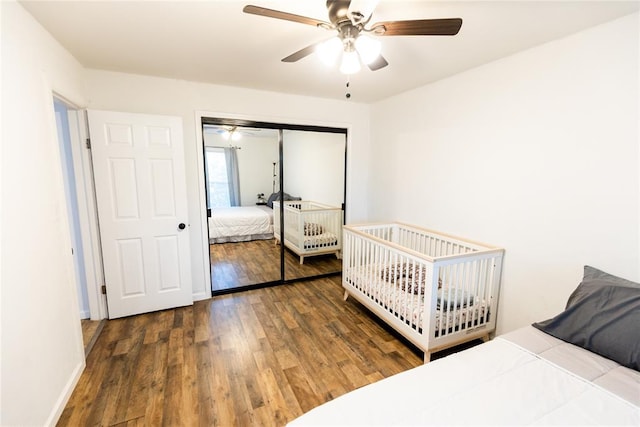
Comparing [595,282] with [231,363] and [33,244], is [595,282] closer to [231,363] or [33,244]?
[231,363]

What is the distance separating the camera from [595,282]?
153cm

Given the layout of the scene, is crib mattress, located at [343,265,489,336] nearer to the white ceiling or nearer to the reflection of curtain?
the white ceiling

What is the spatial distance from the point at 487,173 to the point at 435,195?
583 millimetres

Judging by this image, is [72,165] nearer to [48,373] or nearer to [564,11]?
[48,373]

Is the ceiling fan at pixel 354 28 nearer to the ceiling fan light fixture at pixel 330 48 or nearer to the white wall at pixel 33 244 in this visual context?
the ceiling fan light fixture at pixel 330 48

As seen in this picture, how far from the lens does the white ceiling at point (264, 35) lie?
61.4 inches

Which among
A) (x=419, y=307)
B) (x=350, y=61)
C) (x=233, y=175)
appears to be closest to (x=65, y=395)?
(x=419, y=307)

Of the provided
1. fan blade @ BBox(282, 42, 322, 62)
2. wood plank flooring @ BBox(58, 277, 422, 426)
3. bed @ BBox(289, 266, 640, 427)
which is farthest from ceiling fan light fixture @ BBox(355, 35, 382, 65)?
wood plank flooring @ BBox(58, 277, 422, 426)

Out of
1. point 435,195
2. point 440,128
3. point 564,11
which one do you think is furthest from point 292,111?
point 564,11

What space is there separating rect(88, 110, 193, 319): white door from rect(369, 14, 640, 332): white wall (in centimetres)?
260

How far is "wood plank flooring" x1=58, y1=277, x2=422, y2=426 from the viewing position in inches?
67.4

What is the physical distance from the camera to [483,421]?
989mm

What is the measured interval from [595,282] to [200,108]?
344cm

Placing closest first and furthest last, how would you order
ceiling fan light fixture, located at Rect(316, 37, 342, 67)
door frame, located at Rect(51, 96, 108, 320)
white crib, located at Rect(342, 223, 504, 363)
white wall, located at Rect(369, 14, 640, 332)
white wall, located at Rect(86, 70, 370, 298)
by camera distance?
ceiling fan light fixture, located at Rect(316, 37, 342, 67)
white wall, located at Rect(369, 14, 640, 332)
white crib, located at Rect(342, 223, 504, 363)
door frame, located at Rect(51, 96, 108, 320)
white wall, located at Rect(86, 70, 370, 298)
